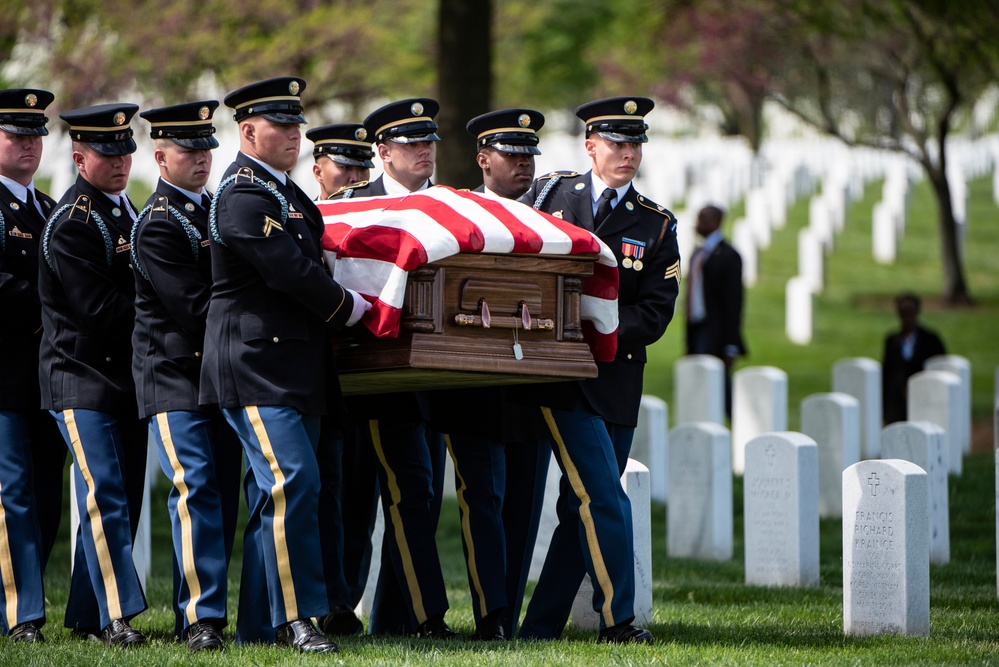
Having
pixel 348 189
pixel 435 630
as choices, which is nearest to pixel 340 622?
pixel 435 630

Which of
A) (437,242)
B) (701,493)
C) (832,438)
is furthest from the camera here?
(832,438)

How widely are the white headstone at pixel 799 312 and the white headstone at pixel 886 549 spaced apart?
50.3 ft

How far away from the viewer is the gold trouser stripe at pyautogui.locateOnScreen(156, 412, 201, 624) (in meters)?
6.05

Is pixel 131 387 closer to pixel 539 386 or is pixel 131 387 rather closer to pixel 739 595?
pixel 539 386

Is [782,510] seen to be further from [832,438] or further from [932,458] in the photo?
[832,438]

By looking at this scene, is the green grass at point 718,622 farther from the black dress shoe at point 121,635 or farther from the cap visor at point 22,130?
the cap visor at point 22,130

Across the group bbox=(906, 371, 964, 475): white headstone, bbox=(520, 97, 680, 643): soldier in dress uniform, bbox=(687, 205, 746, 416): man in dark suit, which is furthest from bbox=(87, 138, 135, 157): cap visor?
bbox=(687, 205, 746, 416): man in dark suit

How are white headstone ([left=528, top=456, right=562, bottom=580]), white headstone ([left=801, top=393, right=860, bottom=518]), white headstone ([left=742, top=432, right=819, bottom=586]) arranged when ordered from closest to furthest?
white headstone ([left=742, top=432, right=819, bottom=586])
white headstone ([left=528, top=456, right=562, bottom=580])
white headstone ([left=801, top=393, right=860, bottom=518])

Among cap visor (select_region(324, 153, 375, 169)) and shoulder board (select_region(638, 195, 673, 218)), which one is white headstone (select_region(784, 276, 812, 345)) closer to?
cap visor (select_region(324, 153, 375, 169))

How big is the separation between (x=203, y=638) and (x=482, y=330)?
157cm

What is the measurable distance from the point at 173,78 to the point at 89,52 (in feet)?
6.10

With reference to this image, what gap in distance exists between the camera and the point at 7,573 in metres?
6.54

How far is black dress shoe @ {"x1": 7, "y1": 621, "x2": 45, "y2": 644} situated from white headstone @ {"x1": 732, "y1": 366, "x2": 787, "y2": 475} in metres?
7.47

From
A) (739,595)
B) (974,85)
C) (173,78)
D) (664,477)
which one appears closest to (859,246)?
(974,85)
